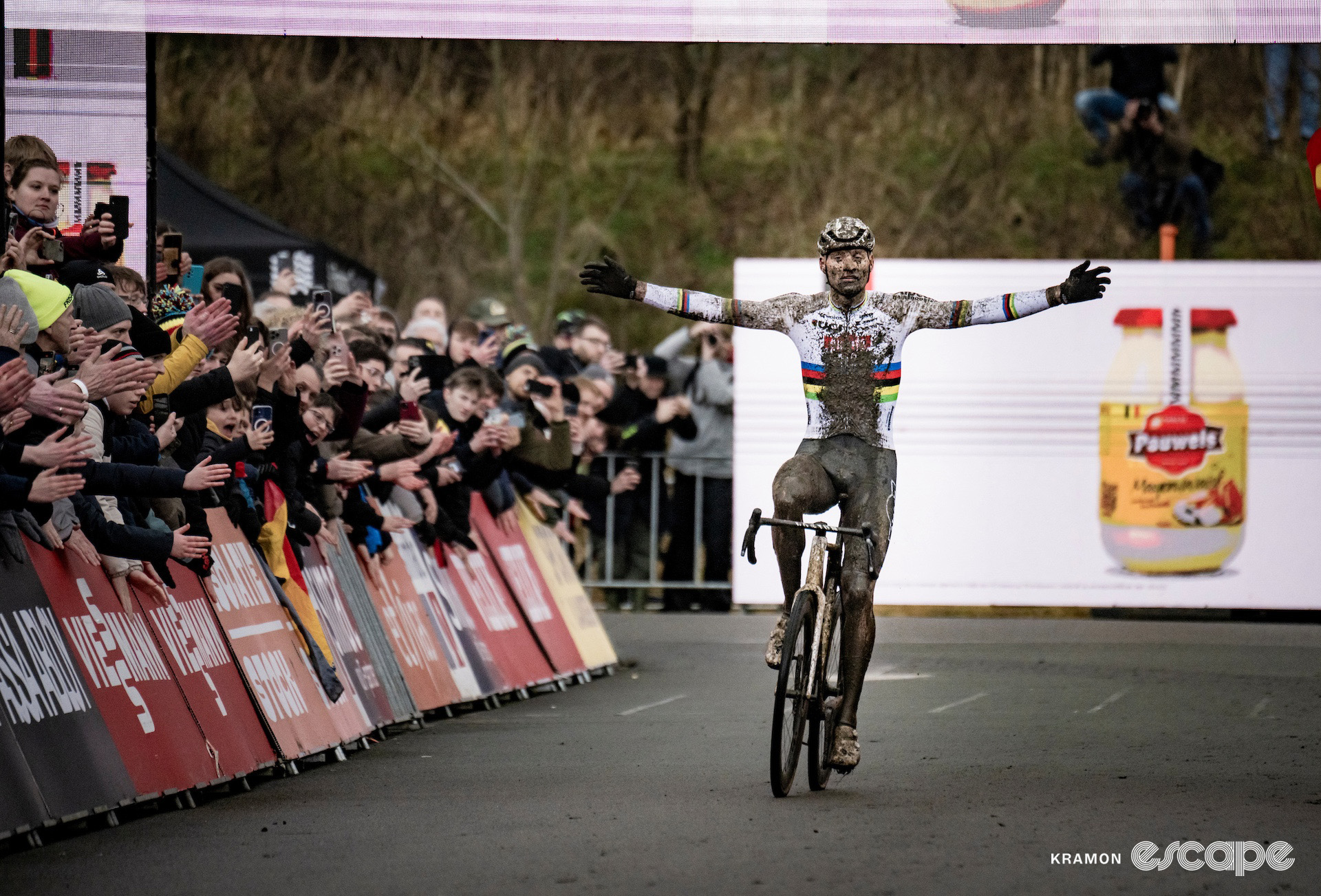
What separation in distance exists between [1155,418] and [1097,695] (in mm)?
7272

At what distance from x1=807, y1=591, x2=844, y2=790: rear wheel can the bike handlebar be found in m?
0.20

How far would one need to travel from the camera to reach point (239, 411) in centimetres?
1170

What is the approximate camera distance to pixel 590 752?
11.4m

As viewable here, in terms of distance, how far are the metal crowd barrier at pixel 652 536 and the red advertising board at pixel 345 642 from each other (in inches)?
350

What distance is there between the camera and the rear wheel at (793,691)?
30.3ft

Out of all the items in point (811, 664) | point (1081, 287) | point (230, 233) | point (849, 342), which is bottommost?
point (811, 664)

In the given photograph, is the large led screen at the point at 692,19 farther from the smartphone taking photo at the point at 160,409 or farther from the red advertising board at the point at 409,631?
the red advertising board at the point at 409,631

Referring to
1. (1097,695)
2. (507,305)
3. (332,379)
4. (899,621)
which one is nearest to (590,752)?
(332,379)

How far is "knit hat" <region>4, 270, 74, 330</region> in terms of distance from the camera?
913cm

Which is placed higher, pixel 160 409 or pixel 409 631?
pixel 160 409

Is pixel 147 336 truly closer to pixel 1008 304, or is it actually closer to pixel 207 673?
pixel 207 673

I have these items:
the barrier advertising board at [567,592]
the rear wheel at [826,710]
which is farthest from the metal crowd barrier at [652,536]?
the rear wheel at [826,710]

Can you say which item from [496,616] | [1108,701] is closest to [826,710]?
[1108,701]

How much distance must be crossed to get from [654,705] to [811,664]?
15.0 ft
